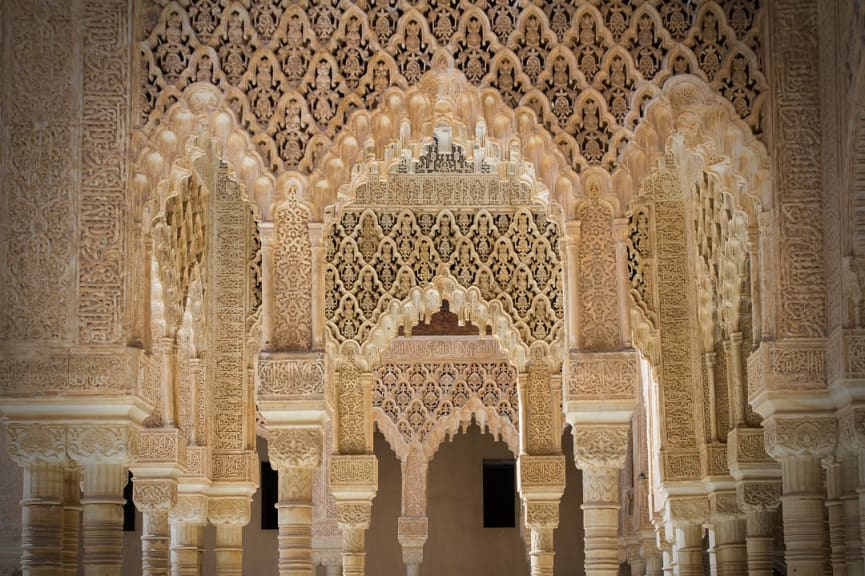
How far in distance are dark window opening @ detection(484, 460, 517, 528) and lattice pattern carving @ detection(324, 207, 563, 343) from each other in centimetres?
1014

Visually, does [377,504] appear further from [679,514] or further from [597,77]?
[597,77]

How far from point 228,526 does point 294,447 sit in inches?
106

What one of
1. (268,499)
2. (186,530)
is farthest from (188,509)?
(268,499)

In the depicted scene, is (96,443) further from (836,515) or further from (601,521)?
(836,515)

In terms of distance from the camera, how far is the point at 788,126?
916 centimetres

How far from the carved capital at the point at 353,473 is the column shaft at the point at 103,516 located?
456 centimetres

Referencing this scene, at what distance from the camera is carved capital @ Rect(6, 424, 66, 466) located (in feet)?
29.1

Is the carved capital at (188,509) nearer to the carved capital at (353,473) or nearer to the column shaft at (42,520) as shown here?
the carved capital at (353,473)

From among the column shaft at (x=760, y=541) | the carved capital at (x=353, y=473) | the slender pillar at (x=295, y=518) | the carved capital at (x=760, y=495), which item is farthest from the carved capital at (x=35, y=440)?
the column shaft at (x=760, y=541)

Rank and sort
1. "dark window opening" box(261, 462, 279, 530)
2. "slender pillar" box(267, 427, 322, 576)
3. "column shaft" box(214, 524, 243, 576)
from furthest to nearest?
"dark window opening" box(261, 462, 279, 530) < "column shaft" box(214, 524, 243, 576) < "slender pillar" box(267, 427, 322, 576)

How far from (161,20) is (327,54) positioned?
3.37 feet

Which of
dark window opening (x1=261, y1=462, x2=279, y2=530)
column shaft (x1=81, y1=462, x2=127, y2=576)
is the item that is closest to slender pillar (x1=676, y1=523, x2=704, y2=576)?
column shaft (x1=81, y1=462, x2=127, y2=576)

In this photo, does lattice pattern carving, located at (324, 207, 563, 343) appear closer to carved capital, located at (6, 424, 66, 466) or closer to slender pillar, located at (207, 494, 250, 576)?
slender pillar, located at (207, 494, 250, 576)

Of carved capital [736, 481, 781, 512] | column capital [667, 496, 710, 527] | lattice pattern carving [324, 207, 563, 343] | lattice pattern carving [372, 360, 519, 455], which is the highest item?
lattice pattern carving [324, 207, 563, 343]
